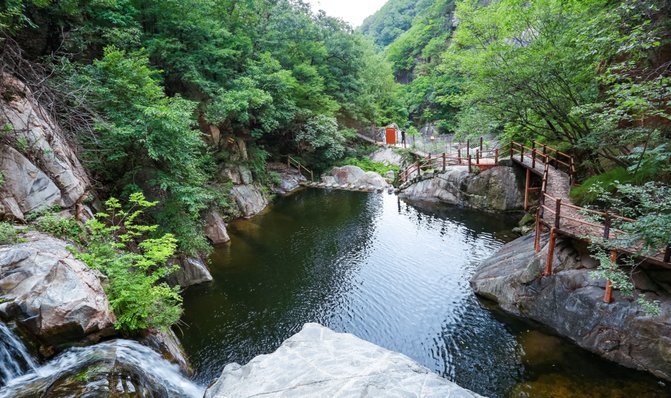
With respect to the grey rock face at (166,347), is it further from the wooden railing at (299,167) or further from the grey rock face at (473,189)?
the wooden railing at (299,167)

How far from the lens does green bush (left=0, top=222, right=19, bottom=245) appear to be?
223 inches

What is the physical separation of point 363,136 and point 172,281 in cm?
2508

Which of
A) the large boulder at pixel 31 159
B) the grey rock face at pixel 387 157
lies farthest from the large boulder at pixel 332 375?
the grey rock face at pixel 387 157

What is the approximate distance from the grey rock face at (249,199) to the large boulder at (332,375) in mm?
13539

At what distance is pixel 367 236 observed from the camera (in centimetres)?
1579

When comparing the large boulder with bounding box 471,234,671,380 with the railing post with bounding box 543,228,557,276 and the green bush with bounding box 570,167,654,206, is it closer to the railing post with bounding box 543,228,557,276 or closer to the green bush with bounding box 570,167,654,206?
the railing post with bounding box 543,228,557,276

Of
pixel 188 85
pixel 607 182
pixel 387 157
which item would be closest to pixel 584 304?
pixel 607 182

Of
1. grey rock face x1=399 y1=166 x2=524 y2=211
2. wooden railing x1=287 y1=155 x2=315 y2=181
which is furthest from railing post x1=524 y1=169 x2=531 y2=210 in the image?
wooden railing x1=287 y1=155 x2=315 y2=181

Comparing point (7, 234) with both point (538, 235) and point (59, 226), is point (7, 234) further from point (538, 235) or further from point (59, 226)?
point (538, 235)

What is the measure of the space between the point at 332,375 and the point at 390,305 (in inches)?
218

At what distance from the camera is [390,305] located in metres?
10.1

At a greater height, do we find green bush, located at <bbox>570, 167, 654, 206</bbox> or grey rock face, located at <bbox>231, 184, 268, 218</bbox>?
green bush, located at <bbox>570, 167, 654, 206</bbox>

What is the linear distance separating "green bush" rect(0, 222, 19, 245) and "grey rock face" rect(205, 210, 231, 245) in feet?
27.4

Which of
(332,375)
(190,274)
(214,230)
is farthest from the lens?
(214,230)
